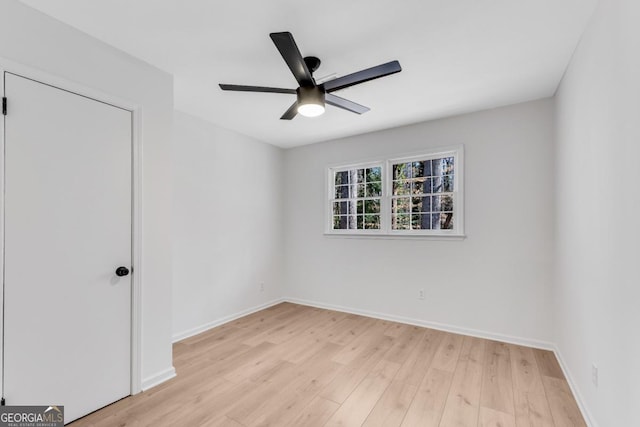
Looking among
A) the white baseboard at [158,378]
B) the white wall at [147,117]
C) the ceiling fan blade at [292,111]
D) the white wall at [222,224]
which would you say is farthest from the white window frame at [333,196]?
the white baseboard at [158,378]

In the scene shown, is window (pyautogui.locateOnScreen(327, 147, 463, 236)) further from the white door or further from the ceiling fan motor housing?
the white door

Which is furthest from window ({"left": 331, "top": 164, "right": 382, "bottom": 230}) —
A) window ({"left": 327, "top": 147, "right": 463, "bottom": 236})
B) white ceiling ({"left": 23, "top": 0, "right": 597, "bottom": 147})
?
white ceiling ({"left": 23, "top": 0, "right": 597, "bottom": 147})

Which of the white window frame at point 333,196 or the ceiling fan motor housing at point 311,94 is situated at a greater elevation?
the ceiling fan motor housing at point 311,94

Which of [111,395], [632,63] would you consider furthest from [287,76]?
[111,395]

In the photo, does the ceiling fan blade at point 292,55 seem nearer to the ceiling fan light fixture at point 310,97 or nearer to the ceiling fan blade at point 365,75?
the ceiling fan light fixture at point 310,97

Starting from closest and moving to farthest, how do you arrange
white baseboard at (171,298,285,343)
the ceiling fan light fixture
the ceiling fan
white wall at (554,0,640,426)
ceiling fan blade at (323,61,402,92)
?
white wall at (554,0,640,426) < the ceiling fan < ceiling fan blade at (323,61,402,92) < the ceiling fan light fixture < white baseboard at (171,298,285,343)

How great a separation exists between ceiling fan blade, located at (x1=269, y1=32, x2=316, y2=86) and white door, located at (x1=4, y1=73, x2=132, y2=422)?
1.42m

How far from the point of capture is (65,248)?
1.92 m

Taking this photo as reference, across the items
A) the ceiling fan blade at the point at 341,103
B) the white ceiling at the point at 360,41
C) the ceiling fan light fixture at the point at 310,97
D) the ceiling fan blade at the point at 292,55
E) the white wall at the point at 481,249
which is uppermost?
the white ceiling at the point at 360,41

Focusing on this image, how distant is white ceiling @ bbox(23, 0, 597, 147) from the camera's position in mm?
1776

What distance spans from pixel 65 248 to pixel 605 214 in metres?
3.36

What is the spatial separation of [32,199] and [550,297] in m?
4.51

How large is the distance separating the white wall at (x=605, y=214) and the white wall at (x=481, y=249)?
604mm

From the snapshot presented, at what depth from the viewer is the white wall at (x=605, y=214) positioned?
1320mm
